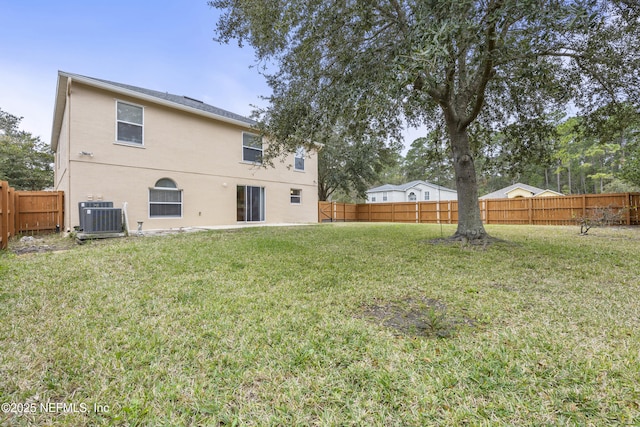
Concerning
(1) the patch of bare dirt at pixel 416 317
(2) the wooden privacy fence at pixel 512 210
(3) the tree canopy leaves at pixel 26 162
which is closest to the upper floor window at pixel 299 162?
(2) the wooden privacy fence at pixel 512 210

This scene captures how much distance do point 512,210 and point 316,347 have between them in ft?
61.0

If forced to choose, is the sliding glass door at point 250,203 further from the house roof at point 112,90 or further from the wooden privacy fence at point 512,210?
the wooden privacy fence at point 512,210

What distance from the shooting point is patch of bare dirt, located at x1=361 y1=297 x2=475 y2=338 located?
2314 millimetres

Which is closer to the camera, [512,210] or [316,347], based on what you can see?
[316,347]

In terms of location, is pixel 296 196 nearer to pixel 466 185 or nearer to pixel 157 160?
pixel 157 160

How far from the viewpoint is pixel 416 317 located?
102 inches

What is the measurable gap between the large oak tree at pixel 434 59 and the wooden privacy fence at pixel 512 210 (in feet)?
21.6

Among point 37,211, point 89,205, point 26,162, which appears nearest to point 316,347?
point 89,205

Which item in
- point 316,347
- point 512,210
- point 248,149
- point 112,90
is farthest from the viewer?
point 512,210

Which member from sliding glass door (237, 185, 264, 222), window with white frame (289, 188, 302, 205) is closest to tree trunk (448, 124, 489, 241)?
sliding glass door (237, 185, 264, 222)

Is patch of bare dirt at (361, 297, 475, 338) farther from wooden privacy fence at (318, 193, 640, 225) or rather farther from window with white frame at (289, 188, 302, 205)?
window with white frame at (289, 188, 302, 205)

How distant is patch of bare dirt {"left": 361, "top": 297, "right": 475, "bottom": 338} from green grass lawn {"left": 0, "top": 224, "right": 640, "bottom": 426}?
0.8 inches

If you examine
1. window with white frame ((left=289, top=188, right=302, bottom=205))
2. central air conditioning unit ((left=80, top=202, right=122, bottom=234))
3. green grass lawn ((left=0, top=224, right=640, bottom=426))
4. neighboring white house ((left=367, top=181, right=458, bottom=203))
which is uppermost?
neighboring white house ((left=367, top=181, right=458, bottom=203))

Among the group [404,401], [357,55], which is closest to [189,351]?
[404,401]
